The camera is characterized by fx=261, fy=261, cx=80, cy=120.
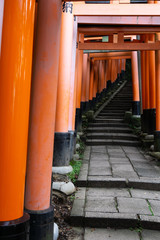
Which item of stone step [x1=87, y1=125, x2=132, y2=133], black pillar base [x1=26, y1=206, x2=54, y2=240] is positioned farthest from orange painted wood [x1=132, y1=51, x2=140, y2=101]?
black pillar base [x1=26, y1=206, x2=54, y2=240]

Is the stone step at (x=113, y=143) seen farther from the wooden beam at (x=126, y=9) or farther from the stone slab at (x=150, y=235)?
the stone slab at (x=150, y=235)

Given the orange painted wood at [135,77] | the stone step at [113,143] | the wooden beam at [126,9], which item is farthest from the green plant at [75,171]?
the orange painted wood at [135,77]

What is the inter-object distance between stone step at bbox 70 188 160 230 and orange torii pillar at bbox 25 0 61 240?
1.07m

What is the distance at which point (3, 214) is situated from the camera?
1753 millimetres

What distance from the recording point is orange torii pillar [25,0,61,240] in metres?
2.19

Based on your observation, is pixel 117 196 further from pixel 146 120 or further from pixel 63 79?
pixel 146 120

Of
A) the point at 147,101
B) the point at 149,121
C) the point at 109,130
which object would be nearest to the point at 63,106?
the point at 149,121

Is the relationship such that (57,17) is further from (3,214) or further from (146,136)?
(146,136)

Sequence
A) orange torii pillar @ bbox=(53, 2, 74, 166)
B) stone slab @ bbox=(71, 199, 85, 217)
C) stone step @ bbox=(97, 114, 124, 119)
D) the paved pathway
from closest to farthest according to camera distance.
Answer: the paved pathway, stone slab @ bbox=(71, 199, 85, 217), orange torii pillar @ bbox=(53, 2, 74, 166), stone step @ bbox=(97, 114, 124, 119)

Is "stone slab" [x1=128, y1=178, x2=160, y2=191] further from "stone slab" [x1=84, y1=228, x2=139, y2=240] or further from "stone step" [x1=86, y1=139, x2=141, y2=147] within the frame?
"stone step" [x1=86, y1=139, x2=141, y2=147]

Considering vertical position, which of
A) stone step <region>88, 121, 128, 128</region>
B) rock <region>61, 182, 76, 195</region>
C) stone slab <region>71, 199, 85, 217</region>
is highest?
stone step <region>88, 121, 128, 128</region>

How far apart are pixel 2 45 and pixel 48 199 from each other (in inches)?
52.2

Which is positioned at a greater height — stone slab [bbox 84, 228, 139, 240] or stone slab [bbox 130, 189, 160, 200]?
stone slab [bbox 130, 189, 160, 200]

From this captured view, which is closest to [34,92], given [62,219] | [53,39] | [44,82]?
[44,82]
